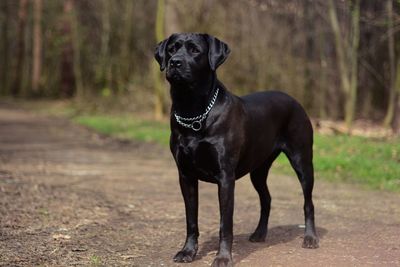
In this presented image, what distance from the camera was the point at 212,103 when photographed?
5449 mm

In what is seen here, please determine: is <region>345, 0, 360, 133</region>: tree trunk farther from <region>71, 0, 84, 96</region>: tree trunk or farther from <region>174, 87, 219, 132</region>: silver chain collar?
<region>71, 0, 84, 96</region>: tree trunk

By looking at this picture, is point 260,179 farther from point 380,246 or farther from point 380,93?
point 380,93

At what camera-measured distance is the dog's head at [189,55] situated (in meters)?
5.14

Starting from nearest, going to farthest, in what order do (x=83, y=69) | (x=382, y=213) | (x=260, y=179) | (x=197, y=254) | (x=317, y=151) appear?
(x=197, y=254) < (x=260, y=179) < (x=382, y=213) < (x=317, y=151) < (x=83, y=69)

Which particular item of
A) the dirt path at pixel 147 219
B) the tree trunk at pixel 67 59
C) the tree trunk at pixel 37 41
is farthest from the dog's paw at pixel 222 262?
the tree trunk at pixel 37 41

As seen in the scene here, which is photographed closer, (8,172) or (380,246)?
(380,246)

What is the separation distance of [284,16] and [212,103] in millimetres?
17375

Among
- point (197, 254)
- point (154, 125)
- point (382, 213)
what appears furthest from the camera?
point (154, 125)

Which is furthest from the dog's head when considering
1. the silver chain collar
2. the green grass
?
the green grass

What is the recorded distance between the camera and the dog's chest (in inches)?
210

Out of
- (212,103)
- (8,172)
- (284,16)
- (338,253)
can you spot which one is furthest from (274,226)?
(284,16)

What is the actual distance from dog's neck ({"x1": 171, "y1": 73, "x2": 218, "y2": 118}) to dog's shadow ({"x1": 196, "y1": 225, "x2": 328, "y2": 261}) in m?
1.32

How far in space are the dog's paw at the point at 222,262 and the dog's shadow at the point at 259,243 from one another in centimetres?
39

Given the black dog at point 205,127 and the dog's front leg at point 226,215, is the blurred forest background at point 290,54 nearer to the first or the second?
the black dog at point 205,127
